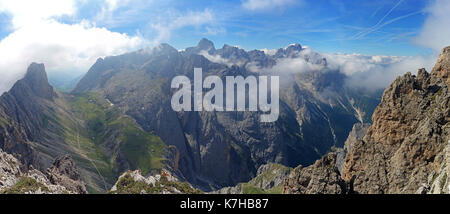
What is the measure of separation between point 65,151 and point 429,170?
193 meters

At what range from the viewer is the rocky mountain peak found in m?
75.0

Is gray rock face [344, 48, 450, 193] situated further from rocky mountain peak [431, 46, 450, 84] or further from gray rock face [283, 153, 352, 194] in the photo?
gray rock face [283, 153, 352, 194]

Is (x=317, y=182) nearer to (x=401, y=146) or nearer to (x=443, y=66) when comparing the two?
(x=401, y=146)

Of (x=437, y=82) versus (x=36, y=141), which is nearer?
(x=437, y=82)

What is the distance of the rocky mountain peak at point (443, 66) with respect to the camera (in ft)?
246

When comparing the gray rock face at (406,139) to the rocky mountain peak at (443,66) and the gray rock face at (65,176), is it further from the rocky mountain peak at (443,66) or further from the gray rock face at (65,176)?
the gray rock face at (65,176)

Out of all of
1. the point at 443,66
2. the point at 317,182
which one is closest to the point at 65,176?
the point at 317,182

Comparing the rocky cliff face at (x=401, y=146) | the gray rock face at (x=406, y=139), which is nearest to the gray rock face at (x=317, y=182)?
the rocky cliff face at (x=401, y=146)

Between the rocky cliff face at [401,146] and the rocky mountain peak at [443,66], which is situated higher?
the rocky mountain peak at [443,66]

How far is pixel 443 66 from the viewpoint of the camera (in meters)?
76.4

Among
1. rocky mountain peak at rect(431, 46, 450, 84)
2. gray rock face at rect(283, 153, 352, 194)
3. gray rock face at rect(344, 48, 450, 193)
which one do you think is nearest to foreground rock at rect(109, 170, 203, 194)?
gray rock face at rect(283, 153, 352, 194)
